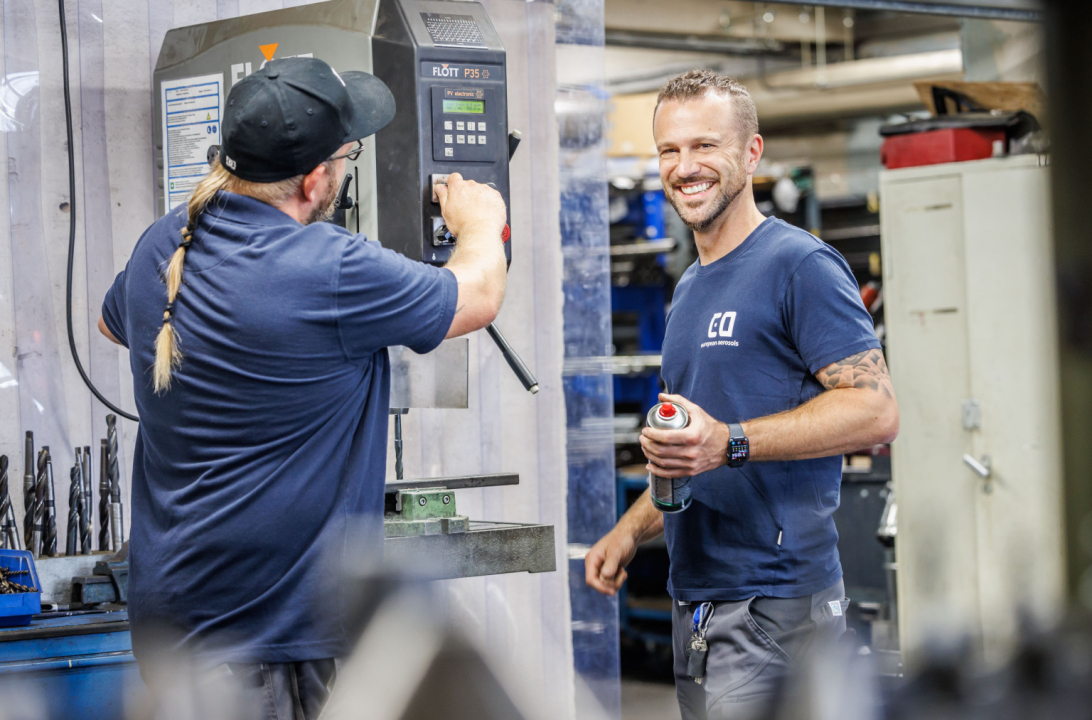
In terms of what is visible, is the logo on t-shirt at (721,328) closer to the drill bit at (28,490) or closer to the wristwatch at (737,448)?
the wristwatch at (737,448)

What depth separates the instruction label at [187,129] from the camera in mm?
2316

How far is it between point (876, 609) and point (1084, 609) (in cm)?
414

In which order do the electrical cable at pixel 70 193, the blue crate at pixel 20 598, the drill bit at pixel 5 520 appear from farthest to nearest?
the electrical cable at pixel 70 193 → the drill bit at pixel 5 520 → the blue crate at pixel 20 598

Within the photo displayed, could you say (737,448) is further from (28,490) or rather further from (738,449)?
(28,490)

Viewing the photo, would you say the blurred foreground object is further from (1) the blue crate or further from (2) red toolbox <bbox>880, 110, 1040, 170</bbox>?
(2) red toolbox <bbox>880, 110, 1040, 170</bbox>

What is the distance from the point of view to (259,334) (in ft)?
4.69

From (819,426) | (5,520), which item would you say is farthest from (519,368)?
(5,520)

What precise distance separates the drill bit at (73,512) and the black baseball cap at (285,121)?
3.60 feet

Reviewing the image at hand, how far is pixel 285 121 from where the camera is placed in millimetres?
1510

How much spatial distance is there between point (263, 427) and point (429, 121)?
2.41 ft

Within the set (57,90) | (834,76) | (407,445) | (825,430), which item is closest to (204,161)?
(57,90)

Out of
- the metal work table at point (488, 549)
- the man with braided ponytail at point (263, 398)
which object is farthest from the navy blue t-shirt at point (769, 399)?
the man with braided ponytail at point (263, 398)

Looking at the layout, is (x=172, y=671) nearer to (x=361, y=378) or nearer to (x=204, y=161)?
(x=361, y=378)

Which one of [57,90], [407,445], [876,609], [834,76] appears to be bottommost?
[876,609]
